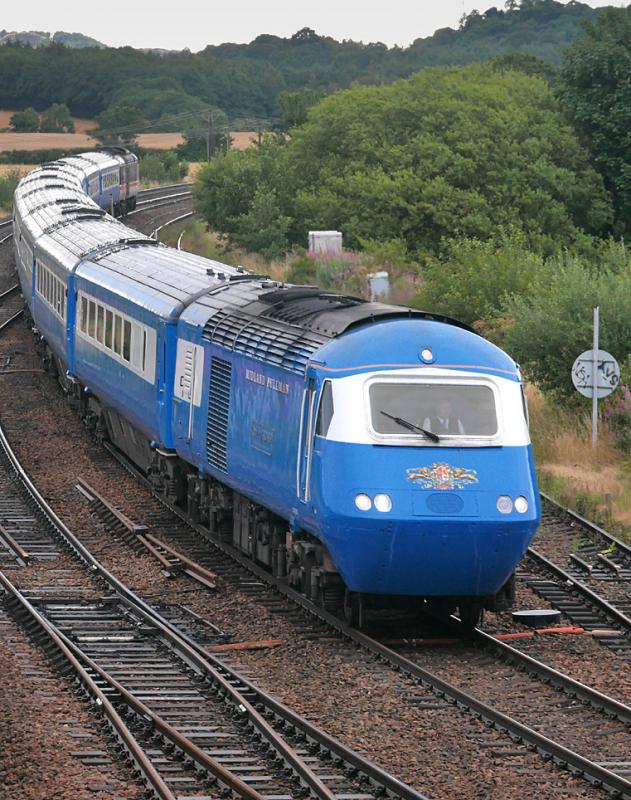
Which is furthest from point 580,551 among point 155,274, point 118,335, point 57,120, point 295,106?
point 57,120

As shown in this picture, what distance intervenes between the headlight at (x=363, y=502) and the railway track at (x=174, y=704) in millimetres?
1711

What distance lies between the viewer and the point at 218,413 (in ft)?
54.2

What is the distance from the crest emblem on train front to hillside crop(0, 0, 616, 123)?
11637cm

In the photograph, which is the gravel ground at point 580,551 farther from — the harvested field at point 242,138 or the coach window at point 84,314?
the harvested field at point 242,138

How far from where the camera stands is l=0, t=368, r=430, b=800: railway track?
9.61m

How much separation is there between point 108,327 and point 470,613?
10.6m

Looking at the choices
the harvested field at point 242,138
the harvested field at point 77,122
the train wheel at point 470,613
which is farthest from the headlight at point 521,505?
the harvested field at point 77,122

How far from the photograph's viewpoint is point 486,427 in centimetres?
1297

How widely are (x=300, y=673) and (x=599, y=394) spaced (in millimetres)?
10176

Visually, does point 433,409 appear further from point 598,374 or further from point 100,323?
point 100,323

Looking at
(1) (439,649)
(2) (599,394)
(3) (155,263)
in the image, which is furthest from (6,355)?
(1) (439,649)

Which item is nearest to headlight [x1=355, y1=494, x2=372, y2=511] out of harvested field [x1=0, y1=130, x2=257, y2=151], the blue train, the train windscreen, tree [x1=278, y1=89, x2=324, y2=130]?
the blue train

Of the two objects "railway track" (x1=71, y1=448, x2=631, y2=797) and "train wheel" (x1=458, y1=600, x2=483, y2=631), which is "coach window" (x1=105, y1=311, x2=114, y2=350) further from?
"train wheel" (x1=458, y1=600, x2=483, y2=631)

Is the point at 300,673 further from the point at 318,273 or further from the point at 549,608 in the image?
the point at 318,273
